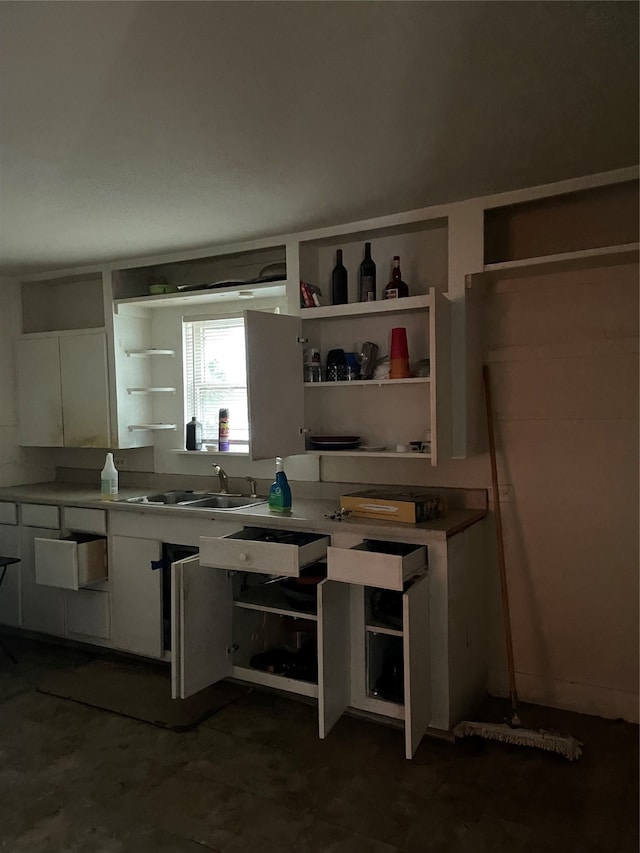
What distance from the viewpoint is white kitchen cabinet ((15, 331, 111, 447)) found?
12.8 feet

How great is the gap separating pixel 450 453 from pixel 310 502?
86cm

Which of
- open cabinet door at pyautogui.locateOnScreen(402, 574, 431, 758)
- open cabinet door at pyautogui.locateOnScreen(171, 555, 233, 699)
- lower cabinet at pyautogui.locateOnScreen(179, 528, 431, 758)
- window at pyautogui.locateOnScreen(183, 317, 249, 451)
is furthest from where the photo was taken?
window at pyautogui.locateOnScreen(183, 317, 249, 451)

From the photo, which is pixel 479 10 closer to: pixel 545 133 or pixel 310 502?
pixel 545 133

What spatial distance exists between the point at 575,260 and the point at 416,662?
1.70 m

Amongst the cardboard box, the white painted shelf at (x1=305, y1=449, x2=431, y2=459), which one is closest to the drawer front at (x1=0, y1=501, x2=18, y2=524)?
the white painted shelf at (x1=305, y1=449, x2=431, y2=459)

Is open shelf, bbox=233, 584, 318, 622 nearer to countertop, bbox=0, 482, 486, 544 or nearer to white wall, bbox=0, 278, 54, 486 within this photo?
countertop, bbox=0, 482, 486, 544

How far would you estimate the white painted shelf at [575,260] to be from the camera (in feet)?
7.95

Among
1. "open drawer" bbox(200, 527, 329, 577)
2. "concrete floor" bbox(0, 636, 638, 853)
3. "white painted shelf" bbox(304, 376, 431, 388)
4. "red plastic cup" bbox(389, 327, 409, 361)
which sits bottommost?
"concrete floor" bbox(0, 636, 638, 853)

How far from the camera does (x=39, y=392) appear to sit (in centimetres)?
414

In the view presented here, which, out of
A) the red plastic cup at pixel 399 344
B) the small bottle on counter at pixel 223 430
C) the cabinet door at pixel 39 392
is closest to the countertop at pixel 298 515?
the cabinet door at pixel 39 392

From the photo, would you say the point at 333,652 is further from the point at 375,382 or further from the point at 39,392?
the point at 39,392

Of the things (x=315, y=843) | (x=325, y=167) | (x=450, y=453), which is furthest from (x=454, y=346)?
(x=315, y=843)

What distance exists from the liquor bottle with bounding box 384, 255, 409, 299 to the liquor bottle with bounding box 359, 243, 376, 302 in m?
0.07

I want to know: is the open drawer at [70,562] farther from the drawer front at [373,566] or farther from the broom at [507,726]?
the broom at [507,726]
